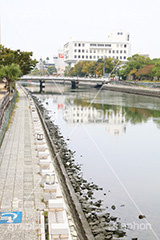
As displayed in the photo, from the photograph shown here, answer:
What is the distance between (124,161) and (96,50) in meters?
134

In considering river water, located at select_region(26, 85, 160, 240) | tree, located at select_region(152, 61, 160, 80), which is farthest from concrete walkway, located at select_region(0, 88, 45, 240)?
tree, located at select_region(152, 61, 160, 80)

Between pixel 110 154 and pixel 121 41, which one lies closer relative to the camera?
pixel 110 154

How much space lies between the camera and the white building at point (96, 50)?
145 meters

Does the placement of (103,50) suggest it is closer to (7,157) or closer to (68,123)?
(68,123)

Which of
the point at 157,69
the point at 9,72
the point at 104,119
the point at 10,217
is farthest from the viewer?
the point at 157,69

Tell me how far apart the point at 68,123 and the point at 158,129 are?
8287 mm

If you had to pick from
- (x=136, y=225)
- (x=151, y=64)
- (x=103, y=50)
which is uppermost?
(x=103, y=50)

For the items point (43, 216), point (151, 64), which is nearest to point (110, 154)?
point (43, 216)

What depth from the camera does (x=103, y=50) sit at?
146250mm

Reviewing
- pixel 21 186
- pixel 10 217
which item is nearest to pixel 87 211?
pixel 21 186

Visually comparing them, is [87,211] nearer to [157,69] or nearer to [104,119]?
[104,119]

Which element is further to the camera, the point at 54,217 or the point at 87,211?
Answer: the point at 87,211

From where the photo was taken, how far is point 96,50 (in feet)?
478

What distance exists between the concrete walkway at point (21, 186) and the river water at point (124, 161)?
107 inches
